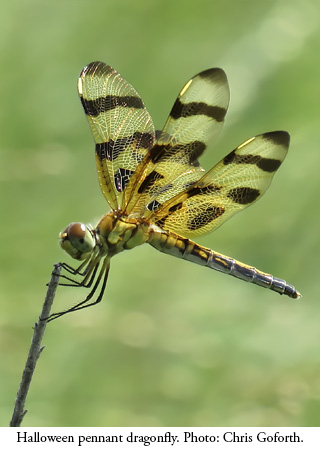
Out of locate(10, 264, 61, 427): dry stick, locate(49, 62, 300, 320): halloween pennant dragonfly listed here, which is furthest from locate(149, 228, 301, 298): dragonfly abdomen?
locate(10, 264, 61, 427): dry stick

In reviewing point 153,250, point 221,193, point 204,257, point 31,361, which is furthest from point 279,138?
point 153,250

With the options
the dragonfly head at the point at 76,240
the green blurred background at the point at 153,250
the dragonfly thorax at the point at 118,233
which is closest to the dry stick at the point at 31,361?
the dragonfly head at the point at 76,240

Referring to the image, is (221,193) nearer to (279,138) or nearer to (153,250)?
(279,138)

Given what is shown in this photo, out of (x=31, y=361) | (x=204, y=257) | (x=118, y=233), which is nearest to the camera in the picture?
(x=31, y=361)

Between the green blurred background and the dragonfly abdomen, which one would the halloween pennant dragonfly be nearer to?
the dragonfly abdomen

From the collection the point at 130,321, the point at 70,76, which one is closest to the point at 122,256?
the point at 130,321

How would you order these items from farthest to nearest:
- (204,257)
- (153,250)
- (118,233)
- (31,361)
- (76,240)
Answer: (153,250) → (204,257) → (118,233) → (76,240) → (31,361)
